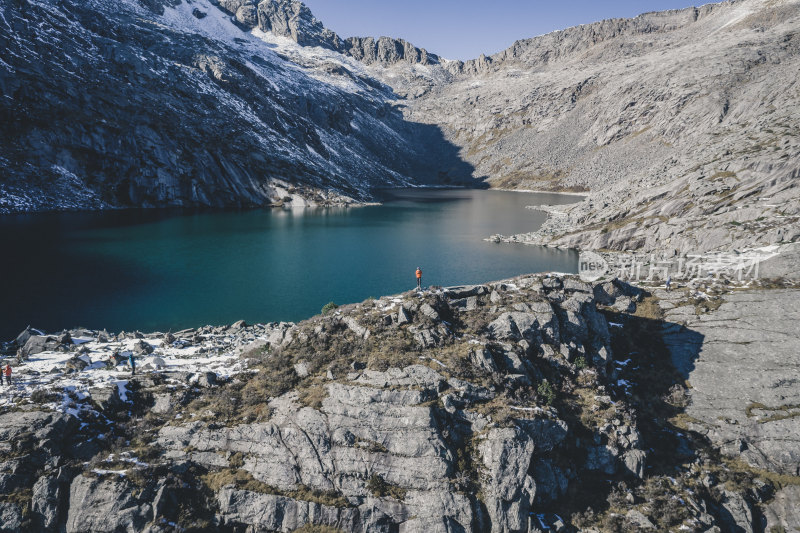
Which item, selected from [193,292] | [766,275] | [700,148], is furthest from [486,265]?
[700,148]

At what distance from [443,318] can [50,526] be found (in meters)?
19.5

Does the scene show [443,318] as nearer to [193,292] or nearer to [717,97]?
[193,292]

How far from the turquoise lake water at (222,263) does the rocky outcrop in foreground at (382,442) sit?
21.4 m

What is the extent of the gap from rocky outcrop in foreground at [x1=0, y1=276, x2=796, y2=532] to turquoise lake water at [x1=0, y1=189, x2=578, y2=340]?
21.4 metres

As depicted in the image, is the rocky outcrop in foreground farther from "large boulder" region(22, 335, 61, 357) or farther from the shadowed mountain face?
the shadowed mountain face

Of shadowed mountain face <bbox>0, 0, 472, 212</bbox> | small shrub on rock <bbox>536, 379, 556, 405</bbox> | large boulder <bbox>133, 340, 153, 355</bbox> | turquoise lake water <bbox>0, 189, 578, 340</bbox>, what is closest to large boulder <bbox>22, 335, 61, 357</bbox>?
large boulder <bbox>133, 340, 153, 355</bbox>

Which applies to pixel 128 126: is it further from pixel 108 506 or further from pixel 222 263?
pixel 108 506

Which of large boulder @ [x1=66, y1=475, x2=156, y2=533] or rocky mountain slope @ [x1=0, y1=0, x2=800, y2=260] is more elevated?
rocky mountain slope @ [x1=0, y1=0, x2=800, y2=260]

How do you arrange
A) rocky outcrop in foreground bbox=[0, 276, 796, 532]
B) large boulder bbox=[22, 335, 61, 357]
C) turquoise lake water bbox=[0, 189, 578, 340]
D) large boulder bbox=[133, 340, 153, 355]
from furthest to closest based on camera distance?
turquoise lake water bbox=[0, 189, 578, 340], large boulder bbox=[22, 335, 61, 357], large boulder bbox=[133, 340, 153, 355], rocky outcrop in foreground bbox=[0, 276, 796, 532]

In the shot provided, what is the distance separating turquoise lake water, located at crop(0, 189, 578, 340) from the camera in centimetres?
4553

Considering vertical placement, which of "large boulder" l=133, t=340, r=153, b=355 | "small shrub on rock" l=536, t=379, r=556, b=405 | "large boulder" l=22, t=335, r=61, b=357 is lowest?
"large boulder" l=22, t=335, r=61, b=357

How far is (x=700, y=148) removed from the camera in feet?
314

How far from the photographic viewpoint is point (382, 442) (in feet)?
60.6

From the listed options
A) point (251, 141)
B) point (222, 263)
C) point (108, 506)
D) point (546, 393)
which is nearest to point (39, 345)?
point (108, 506)
